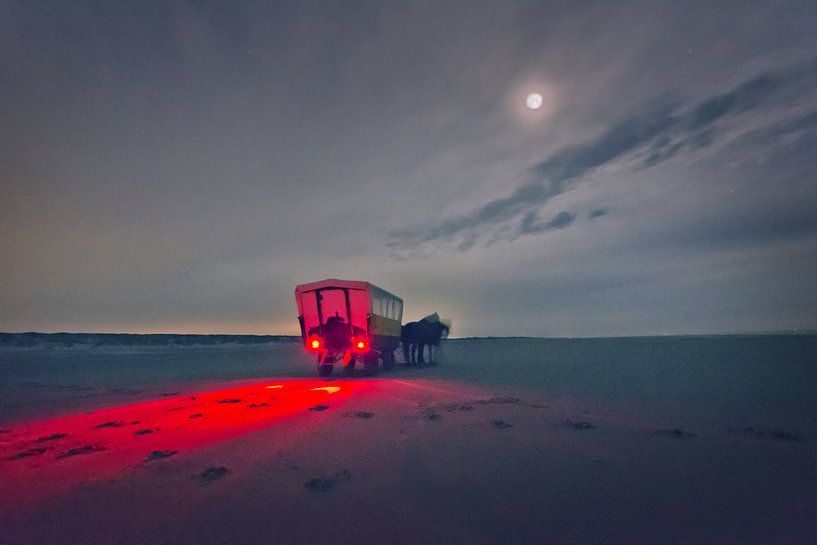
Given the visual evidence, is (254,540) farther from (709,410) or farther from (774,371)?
(774,371)

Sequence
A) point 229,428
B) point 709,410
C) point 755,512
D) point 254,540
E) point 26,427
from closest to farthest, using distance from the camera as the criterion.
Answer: point 254,540 < point 755,512 < point 229,428 < point 26,427 < point 709,410

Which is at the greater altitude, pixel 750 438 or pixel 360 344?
pixel 360 344

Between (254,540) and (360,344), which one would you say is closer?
(254,540)

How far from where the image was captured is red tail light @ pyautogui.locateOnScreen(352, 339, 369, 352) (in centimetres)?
1862

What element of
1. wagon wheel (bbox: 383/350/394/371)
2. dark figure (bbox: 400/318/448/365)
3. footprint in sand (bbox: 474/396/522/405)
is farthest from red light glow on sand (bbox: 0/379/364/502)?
dark figure (bbox: 400/318/448/365)

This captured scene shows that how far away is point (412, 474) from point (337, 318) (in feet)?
46.0

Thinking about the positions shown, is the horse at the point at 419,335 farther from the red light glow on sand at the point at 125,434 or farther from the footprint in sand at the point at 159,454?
the footprint in sand at the point at 159,454

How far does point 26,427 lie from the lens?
8617mm

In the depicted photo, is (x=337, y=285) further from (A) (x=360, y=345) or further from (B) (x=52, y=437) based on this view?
(B) (x=52, y=437)

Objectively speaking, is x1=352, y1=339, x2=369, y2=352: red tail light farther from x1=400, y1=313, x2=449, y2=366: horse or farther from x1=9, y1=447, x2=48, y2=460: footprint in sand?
x1=9, y1=447, x2=48, y2=460: footprint in sand

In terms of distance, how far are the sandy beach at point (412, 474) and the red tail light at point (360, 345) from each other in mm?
8336

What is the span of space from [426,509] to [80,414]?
33.9ft

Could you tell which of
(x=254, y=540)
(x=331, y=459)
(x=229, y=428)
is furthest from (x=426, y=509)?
(x=229, y=428)

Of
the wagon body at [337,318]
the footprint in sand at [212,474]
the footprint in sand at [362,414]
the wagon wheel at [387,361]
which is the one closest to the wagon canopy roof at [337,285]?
the wagon body at [337,318]
